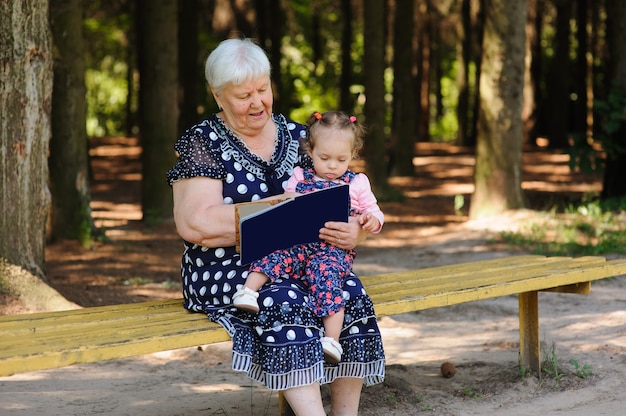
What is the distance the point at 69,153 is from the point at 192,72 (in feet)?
26.9

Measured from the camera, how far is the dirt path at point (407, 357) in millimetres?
4910

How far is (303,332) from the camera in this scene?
3902 millimetres

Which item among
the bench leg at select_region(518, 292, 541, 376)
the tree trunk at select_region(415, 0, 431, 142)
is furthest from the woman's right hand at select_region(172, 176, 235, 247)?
the tree trunk at select_region(415, 0, 431, 142)

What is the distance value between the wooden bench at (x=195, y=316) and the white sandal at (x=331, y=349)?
0.35m

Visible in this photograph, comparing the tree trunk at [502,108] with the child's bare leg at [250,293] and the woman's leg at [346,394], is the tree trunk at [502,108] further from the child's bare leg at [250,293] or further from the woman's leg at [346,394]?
the child's bare leg at [250,293]

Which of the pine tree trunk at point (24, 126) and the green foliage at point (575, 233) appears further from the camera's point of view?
the green foliage at point (575, 233)

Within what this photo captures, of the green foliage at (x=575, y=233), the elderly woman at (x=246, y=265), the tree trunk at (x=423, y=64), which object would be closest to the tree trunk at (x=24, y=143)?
the elderly woman at (x=246, y=265)

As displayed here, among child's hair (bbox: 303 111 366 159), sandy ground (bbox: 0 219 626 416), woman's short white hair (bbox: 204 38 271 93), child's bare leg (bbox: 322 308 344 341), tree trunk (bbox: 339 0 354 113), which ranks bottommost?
sandy ground (bbox: 0 219 626 416)

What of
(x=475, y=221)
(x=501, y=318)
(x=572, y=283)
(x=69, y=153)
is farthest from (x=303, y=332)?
(x=475, y=221)

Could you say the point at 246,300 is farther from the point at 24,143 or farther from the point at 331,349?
the point at 24,143

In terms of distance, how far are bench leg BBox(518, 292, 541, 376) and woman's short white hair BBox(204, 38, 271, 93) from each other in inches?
85.4

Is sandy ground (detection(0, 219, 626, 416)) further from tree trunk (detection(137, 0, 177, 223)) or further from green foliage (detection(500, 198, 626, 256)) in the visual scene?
tree trunk (detection(137, 0, 177, 223))

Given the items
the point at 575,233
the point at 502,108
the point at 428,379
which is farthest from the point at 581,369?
the point at 502,108

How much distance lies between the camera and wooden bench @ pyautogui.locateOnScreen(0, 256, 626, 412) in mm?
3358
